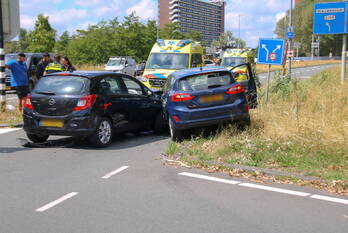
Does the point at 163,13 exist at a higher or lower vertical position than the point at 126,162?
higher

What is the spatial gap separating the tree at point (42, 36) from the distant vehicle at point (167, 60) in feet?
128

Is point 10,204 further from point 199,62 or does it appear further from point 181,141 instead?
point 199,62

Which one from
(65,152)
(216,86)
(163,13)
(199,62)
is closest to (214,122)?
(216,86)

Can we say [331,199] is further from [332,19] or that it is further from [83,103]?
[332,19]

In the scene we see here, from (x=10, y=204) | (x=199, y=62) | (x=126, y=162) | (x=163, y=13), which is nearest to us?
(x=10, y=204)

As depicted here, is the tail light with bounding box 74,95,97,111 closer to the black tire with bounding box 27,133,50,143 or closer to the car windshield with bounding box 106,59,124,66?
the black tire with bounding box 27,133,50,143

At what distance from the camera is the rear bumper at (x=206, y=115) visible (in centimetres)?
856

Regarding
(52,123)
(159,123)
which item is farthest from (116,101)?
(159,123)

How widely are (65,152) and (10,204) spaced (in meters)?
3.20

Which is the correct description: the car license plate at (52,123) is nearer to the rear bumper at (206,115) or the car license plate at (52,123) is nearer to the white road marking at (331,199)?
the rear bumper at (206,115)

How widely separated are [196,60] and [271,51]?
472 cm

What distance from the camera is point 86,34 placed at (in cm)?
5212

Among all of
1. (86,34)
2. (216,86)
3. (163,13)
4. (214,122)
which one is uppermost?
(163,13)

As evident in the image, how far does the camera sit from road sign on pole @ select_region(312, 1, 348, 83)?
17.0 metres
